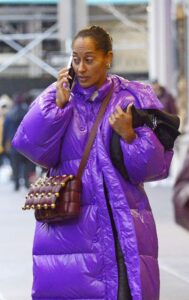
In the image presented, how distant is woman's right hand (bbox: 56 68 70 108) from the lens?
17.3 feet

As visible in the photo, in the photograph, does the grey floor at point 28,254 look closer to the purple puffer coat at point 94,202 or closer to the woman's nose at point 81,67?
the purple puffer coat at point 94,202

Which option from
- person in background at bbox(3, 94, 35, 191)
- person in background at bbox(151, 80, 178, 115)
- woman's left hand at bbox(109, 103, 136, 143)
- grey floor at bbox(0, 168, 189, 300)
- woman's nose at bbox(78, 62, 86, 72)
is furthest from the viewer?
person in background at bbox(3, 94, 35, 191)

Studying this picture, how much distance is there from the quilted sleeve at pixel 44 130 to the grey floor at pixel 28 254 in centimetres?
237

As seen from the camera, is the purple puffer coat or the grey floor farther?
the grey floor

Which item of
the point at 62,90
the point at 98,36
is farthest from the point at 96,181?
the point at 98,36

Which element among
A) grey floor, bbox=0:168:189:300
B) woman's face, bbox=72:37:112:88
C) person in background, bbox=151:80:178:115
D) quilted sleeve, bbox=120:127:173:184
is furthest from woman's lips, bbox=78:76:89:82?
person in background, bbox=151:80:178:115

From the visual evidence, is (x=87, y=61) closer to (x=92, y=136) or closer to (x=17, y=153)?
(x=92, y=136)

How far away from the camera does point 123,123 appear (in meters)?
5.13

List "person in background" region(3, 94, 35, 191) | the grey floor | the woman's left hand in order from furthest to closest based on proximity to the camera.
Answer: "person in background" region(3, 94, 35, 191) → the grey floor → the woman's left hand

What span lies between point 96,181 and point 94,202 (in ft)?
0.34

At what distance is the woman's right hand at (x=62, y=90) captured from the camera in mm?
5277

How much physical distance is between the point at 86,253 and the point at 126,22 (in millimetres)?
27892

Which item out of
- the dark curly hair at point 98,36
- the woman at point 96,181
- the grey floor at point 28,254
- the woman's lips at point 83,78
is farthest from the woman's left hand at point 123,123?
the grey floor at point 28,254

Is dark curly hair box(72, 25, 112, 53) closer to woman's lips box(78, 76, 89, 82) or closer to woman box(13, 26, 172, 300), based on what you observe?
woman box(13, 26, 172, 300)
